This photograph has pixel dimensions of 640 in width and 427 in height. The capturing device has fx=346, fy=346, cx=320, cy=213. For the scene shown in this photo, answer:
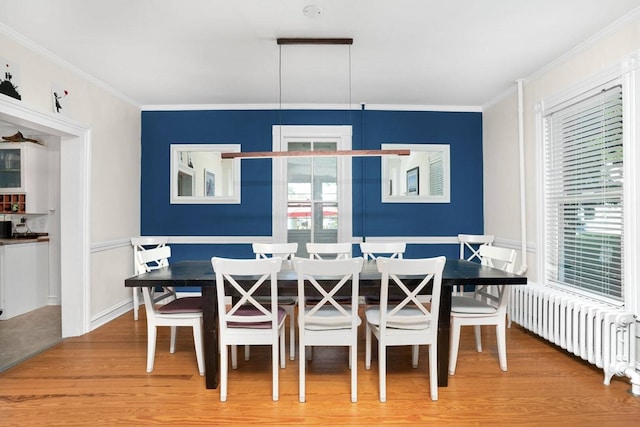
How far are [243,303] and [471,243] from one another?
3577 mm

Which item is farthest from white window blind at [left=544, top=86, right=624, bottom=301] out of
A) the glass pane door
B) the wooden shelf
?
the wooden shelf

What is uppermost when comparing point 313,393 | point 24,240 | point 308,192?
point 308,192

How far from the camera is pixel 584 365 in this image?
2.82 meters

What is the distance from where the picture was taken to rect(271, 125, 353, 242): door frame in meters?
4.75

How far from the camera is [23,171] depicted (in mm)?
4531

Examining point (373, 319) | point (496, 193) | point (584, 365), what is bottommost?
point (584, 365)

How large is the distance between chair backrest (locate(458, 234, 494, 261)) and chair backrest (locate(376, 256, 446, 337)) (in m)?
2.44

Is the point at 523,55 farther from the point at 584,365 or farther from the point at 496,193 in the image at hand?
the point at 584,365

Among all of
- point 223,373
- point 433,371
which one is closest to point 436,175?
point 433,371

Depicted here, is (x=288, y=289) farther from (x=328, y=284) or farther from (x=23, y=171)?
(x=23, y=171)

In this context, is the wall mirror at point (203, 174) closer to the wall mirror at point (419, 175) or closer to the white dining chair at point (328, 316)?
the wall mirror at point (419, 175)

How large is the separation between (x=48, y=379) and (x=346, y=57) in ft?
12.0

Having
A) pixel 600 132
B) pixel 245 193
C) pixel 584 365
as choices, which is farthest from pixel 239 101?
pixel 584 365

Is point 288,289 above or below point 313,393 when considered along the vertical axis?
above
